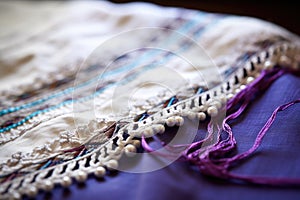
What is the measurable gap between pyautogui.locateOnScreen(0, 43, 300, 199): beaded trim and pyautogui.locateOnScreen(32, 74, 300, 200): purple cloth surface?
0.6 inches

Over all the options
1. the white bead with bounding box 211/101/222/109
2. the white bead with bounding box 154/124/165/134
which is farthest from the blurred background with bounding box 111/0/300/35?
the white bead with bounding box 154/124/165/134

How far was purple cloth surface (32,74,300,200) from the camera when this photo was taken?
1.72 feet

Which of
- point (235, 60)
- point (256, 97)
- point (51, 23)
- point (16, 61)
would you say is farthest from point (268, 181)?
point (51, 23)

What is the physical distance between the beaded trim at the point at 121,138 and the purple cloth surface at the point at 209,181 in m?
0.02

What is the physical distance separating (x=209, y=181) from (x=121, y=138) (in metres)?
0.16

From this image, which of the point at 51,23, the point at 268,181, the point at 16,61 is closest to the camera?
→ the point at 268,181

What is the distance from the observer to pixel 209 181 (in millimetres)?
546

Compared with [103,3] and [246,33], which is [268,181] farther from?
[103,3]

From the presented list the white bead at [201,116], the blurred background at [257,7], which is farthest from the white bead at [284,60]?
the blurred background at [257,7]

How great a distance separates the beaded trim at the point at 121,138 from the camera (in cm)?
56

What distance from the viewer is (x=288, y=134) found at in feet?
2.02

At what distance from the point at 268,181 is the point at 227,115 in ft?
0.59

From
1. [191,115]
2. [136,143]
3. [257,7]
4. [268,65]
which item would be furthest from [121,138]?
[257,7]

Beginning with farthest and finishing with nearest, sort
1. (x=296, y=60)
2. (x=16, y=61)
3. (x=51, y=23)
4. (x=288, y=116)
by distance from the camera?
(x=51, y=23)
(x=16, y=61)
(x=296, y=60)
(x=288, y=116)
